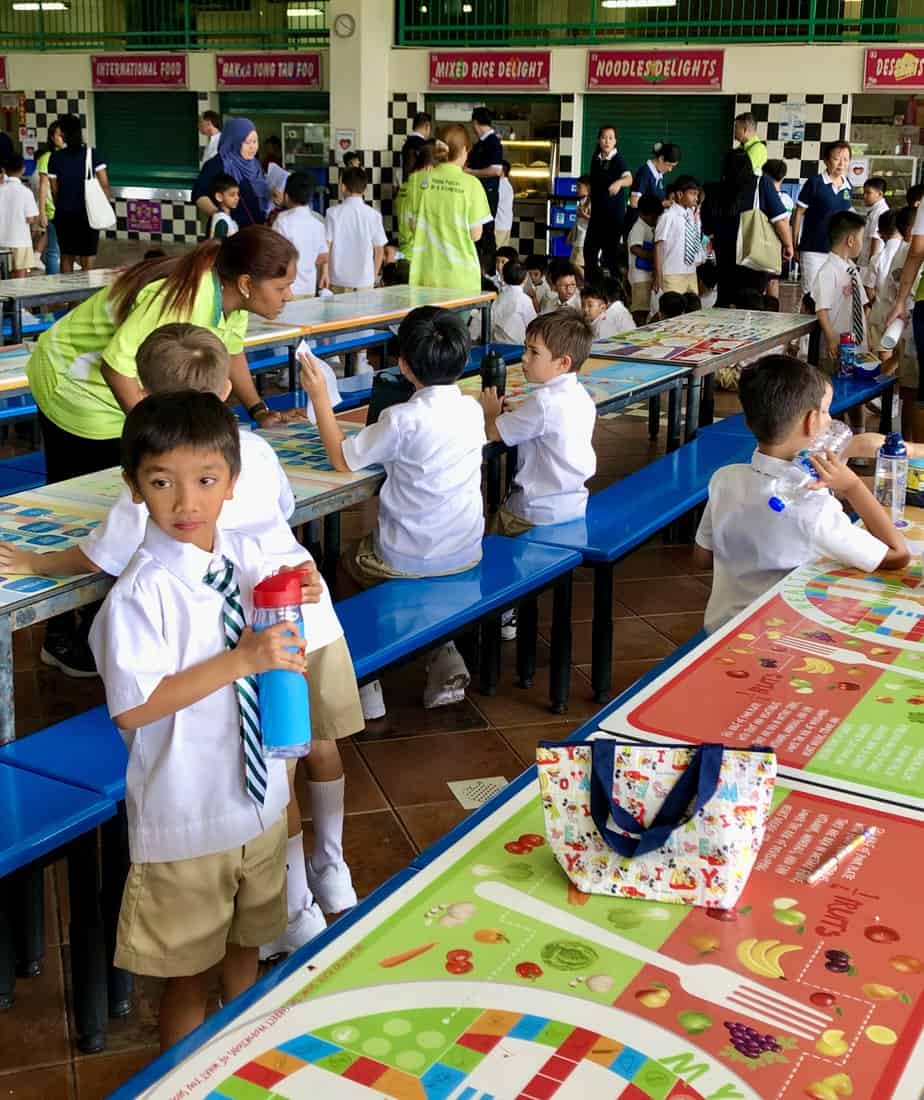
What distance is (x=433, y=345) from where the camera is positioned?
150 inches

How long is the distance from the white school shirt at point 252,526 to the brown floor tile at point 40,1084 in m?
0.91

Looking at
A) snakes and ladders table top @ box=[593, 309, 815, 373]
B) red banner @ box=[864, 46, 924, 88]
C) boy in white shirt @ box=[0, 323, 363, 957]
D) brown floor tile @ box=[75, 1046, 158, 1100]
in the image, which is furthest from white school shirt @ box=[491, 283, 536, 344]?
brown floor tile @ box=[75, 1046, 158, 1100]

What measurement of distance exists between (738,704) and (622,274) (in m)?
9.18

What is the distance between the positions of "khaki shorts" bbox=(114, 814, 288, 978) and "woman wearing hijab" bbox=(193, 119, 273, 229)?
Result: 7.08 meters

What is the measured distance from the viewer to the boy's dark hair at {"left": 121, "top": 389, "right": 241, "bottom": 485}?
2107 millimetres

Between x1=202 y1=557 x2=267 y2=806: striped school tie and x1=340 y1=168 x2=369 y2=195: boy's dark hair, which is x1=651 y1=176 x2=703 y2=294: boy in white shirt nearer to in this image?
x1=340 y1=168 x2=369 y2=195: boy's dark hair

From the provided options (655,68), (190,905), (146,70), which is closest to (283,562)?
(190,905)

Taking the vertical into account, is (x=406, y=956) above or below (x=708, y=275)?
below

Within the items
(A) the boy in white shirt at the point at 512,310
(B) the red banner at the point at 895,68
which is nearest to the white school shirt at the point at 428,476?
(A) the boy in white shirt at the point at 512,310

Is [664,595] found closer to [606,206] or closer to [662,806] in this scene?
[662,806]

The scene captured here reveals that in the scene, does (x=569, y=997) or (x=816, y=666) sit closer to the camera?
(x=569, y=997)

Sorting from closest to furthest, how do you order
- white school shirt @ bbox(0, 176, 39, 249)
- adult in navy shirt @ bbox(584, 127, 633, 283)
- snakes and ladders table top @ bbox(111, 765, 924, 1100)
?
snakes and ladders table top @ bbox(111, 765, 924, 1100) → white school shirt @ bbox(0, 176, 39, 249) → adult in navy shirt @ bbox(584, 127, 633, 283)

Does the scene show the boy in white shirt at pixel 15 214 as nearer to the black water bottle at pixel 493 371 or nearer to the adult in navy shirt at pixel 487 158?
the adult in navy shirt at pixel 487 158

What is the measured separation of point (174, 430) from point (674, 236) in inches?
304
